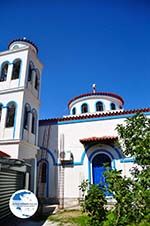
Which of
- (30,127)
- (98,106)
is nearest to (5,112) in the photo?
(30,127)

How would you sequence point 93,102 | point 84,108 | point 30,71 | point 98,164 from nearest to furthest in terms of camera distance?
point 98,164 < point 30,71 < point 93,102 < point 84,108

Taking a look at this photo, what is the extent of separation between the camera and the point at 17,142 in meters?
12.4

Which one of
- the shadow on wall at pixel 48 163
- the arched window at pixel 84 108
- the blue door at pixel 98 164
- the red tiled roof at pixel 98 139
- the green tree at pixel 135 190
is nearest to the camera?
the green tree at pixel 135 190

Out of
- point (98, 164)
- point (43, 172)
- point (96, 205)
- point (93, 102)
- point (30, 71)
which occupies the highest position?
point (93, 102)

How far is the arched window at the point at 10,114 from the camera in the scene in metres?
13.7

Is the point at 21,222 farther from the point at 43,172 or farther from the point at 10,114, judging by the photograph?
the point at 10,114

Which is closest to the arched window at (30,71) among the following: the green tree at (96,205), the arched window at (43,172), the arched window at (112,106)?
the arched window at (43,172)

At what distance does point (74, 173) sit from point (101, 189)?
814cm

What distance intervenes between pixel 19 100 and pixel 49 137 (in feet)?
13.7

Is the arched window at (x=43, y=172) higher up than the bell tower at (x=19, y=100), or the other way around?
the bell tower at (x=19, y=100)

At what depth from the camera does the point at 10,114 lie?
1407 cm

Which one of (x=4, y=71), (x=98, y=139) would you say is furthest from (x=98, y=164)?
(x=4, y=71)

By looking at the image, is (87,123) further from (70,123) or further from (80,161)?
(80,161)

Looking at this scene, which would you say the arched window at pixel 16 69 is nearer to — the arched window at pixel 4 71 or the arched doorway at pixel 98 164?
the arched window at pixel 4 71
